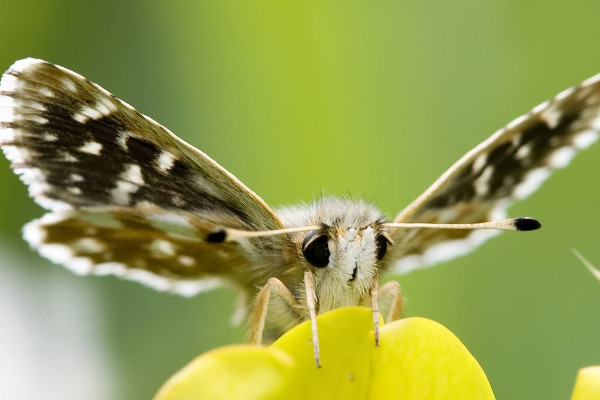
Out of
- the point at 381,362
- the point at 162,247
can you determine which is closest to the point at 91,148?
the point at 162,247

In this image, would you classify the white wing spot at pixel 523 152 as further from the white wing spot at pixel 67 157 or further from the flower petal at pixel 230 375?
the flower petal at pixel 230 375

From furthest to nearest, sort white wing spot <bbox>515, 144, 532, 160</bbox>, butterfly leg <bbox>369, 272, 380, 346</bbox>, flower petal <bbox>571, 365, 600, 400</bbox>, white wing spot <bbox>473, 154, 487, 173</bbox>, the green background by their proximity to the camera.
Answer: the green background < white wing spot <bbox>515, 144, 532, 160</bbox> < white wing spot <bbox>473, 154, 487, 173</bbox> < butterfly leg <bbox>369, 272, 380, 346</bbox> < flower petal <bbox>571, 365, 600, 400</bbox>

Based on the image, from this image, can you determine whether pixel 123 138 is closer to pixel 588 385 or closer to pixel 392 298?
pixel 392 298

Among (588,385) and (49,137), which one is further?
(49,137)

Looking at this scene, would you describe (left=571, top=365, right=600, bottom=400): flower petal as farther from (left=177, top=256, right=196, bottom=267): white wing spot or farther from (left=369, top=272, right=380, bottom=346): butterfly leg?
(left=177, top=256, right=196, bottom=267): white wing spot

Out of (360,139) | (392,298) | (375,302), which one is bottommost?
(375,302)

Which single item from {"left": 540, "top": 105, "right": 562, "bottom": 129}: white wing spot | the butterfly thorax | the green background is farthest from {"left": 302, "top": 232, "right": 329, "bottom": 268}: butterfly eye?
the green background

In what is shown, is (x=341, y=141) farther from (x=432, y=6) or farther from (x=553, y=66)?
(x=553, y=66)
